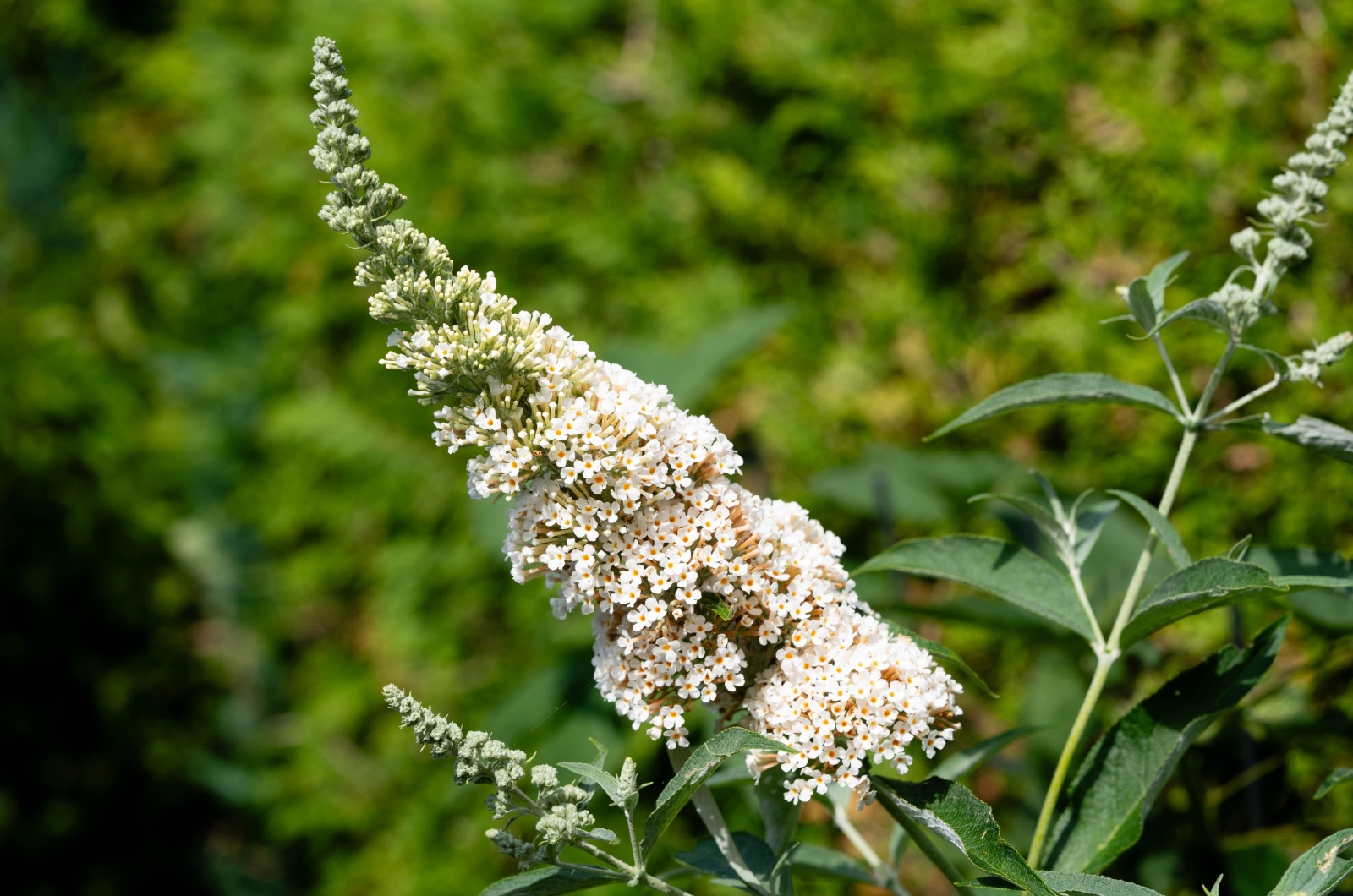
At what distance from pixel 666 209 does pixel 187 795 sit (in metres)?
2.52

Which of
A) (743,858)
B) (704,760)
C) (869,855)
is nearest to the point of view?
(704,760)

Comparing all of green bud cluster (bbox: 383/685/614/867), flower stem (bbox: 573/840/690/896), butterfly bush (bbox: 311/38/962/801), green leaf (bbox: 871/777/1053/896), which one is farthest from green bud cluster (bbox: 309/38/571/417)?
green leaf (bbox: 871/777/1053/896)

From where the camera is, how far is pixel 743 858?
3.36ft

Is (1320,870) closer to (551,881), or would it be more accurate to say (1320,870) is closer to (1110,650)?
(1110,650)

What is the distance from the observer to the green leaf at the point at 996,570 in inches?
42.6

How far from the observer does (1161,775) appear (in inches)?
41.1

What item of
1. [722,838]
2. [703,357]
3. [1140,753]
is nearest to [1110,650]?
[1140,753]

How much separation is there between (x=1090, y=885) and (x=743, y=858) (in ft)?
1.08

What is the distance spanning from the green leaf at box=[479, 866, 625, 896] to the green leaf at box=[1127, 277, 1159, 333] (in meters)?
0.71

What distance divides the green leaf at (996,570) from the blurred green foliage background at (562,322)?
324 mm

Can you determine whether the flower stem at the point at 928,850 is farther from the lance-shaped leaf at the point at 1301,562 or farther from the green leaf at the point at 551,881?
the lance-shaped leaf at the point at 1301,562

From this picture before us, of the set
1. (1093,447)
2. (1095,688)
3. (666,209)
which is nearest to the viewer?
(1095,688)

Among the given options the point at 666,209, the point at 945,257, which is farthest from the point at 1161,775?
the point at 666,209

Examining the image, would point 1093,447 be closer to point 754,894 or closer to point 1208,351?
point 1208,351
